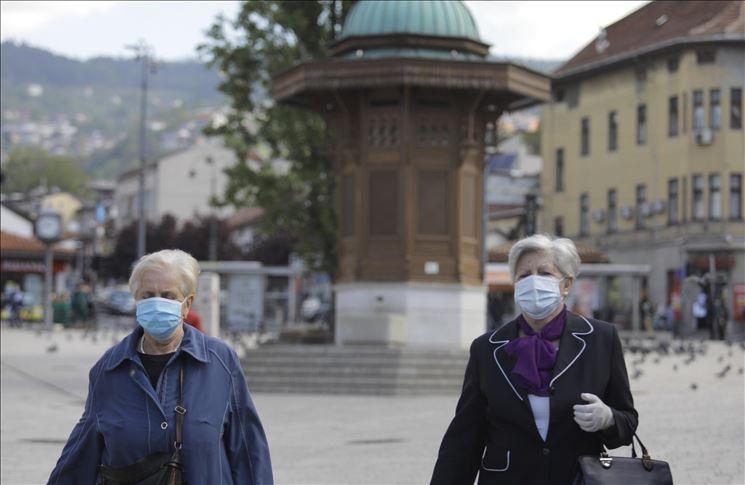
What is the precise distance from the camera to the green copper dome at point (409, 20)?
3136 centimetres

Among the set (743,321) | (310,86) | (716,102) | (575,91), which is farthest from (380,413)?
(575,91)

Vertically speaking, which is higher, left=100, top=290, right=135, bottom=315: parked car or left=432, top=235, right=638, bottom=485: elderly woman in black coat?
left=432, top=235, right=638, bottom=485: elderly woman in black coat

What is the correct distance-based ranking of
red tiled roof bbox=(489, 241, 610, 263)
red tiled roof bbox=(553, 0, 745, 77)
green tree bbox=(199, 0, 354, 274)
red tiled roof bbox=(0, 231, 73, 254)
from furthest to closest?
Result: red tiled roof bbox=(0, 231, 73, 254), red tiled roof bbox=(553, 0, 745, 77), red tiled roof bbox=(489, 241, 610, 263), green tree bbox=(199, 0, 354, 274)

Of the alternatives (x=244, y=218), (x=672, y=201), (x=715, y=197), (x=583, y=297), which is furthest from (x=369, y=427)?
(x=244, y=218)

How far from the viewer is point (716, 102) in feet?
212

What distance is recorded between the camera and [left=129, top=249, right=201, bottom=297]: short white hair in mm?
6168

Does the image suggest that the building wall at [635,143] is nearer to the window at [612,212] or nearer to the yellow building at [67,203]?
the window at [612,212]

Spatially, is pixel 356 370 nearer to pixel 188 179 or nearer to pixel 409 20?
pixel 409 20

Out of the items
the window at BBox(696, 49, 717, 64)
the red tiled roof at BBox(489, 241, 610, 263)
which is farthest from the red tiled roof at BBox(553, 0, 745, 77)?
the red tiled roof at BBox(489, 241, 610, 263)

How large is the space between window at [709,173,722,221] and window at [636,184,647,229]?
13.5 ft

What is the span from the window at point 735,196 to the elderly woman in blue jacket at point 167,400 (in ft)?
194

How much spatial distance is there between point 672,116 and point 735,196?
4.64 meters

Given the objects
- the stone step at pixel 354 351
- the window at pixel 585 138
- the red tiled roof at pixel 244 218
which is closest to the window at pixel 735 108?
the window at pixel 585 138

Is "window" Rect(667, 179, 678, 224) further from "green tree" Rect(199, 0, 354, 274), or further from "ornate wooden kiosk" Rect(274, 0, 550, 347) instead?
"ornate wooden kiosk" Rect(274, 0, 550, 347)
